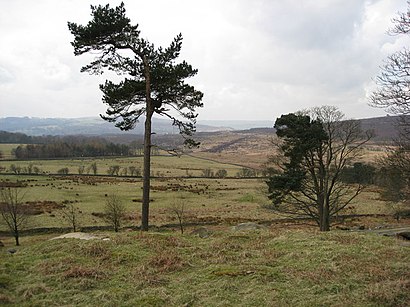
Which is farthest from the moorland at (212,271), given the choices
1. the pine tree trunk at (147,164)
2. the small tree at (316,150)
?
the small tree at (316,150)

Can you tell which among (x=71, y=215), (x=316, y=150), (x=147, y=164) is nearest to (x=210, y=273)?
(x=147, y=164)

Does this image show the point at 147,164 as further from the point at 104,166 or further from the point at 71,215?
the point at 104,166

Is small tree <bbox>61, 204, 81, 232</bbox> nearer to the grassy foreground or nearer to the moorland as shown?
the moorland

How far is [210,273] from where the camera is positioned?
8.07 m

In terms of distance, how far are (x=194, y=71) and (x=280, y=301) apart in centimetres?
1167

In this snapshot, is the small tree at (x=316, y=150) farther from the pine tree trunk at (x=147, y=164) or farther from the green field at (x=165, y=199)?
the pine tree trunk at (x=147, y=164)

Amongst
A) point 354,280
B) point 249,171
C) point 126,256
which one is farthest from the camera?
point 249,171

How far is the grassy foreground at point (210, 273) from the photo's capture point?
6.61 meters

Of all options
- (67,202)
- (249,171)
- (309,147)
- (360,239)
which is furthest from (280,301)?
(249,171)

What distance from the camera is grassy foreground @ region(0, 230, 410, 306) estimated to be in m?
6.61

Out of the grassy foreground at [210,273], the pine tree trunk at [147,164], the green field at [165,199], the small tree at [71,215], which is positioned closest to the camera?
the grassy foreground at [210,273]

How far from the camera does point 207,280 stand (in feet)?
25.1

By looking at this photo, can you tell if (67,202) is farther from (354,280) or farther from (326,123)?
(354,280)

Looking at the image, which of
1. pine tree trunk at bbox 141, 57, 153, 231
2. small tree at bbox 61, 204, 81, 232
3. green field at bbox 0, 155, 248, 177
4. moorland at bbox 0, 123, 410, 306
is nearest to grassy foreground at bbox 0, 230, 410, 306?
moorland at bbox 0, 123, 410, 306
